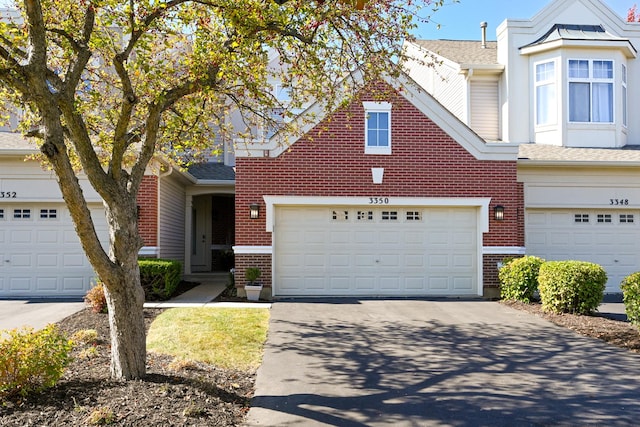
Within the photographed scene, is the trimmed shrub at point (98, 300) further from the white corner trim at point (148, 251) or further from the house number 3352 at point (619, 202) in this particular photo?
the house number 3352 at point (619, 202)

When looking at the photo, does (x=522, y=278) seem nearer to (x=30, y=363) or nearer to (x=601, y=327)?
(x=601, y=327)

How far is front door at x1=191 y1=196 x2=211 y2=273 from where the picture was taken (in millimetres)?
20844

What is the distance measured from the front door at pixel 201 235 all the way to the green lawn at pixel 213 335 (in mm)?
10197

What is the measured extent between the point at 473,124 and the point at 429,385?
1286 cm

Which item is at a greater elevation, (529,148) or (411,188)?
(529,148)

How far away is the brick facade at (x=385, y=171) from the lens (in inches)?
510

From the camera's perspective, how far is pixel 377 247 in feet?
43.9

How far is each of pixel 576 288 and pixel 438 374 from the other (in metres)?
5.12

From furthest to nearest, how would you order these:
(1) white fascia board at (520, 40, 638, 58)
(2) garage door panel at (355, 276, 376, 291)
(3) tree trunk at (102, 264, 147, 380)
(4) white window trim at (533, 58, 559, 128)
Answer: (4) white window trim at (533, 58, 559, 128), (1) white fascia board at (520, 40, 638, 58), (2) garage door panel at (355, 276, 376, 291), (3) tree trunk at (102, 264, 147, 380)

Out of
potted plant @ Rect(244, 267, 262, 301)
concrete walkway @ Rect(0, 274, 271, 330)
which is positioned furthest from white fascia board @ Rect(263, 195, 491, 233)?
→ concrete walkway @ Rect(0, 274, 271, 330)

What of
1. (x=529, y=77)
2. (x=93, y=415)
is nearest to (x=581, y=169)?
(x=529, y=77)

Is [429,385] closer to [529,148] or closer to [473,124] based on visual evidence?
[529,148]

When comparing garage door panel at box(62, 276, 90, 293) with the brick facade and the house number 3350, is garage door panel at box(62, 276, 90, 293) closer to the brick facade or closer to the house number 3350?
the brick facade

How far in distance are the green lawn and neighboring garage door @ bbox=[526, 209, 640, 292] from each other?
8.11 m
